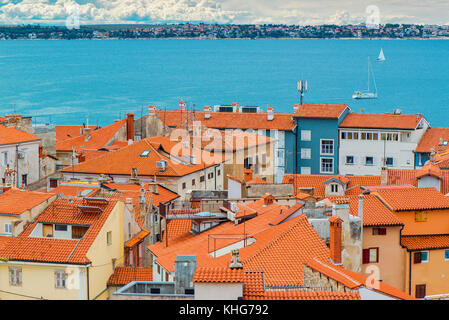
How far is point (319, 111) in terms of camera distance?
51.0 m

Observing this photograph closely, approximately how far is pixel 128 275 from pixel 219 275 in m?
9.74

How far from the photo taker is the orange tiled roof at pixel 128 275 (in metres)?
18.6

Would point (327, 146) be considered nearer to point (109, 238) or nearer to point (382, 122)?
A: point (382, 122)

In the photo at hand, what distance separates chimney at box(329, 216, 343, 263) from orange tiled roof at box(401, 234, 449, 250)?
14.5ft

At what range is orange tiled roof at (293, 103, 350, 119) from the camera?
50.0m

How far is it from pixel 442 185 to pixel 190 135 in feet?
61.4

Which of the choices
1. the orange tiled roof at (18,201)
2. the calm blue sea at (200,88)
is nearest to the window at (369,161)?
the orange tiled roof at (18,201)

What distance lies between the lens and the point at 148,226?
973 inches

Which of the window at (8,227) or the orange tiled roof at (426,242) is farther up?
the window at (8,227)

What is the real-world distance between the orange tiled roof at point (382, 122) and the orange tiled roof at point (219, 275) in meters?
39.9

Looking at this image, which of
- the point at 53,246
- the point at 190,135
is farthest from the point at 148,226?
the point at 190,135

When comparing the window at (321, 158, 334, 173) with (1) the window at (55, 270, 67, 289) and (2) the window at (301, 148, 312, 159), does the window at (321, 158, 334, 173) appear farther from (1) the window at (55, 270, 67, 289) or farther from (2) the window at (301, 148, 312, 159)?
(1) the window at (55, 270, 67, 289)

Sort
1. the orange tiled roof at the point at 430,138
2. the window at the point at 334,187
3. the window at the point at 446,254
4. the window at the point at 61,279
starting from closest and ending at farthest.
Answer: the window at the point at 61,279 < the window at the point at 446,254 < the window at the point at 334,187 < the orange tiled roof at the point at 430,138

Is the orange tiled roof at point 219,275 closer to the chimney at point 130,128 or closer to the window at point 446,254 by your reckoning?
the window at point 446,254
